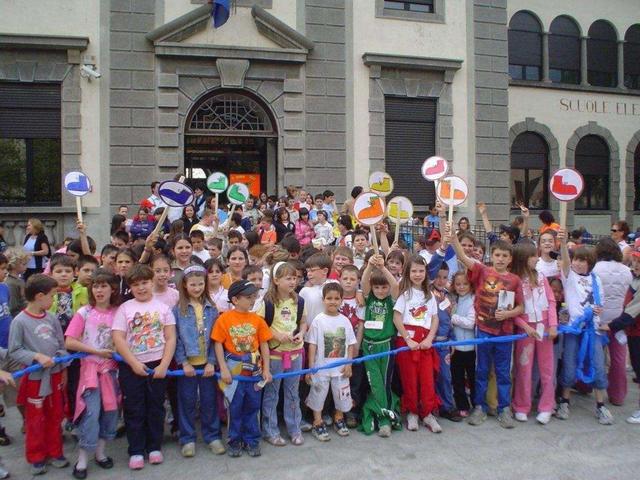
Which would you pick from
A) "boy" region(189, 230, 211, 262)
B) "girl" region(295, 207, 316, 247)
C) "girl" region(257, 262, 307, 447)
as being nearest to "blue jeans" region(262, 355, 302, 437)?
"girl" region(257, 262, 307, 447)

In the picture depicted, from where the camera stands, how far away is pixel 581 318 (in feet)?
19.5

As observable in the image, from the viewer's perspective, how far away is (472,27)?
51.0 feet

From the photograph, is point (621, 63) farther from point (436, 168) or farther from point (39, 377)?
point (39, 377)

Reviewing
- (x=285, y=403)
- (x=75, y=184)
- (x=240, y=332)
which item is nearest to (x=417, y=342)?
(x=285, y=403)

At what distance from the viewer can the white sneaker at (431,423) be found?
536 centimetres

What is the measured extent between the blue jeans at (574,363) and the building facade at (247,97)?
9.10 meters

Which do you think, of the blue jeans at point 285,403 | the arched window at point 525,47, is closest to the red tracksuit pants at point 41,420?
the blue jeans at point 285,403

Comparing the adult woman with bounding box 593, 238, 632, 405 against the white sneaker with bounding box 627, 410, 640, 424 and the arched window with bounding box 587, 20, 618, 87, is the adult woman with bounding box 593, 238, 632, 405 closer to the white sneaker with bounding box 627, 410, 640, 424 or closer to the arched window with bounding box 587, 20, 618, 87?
the white sneaker with bounding box 627, 410, 640, 424

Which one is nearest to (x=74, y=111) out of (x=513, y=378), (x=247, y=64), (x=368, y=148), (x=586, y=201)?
(x=247, y=64)

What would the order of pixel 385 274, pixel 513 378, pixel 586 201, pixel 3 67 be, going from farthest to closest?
pixel 586 201 < pixel 3 67 < pixel 513 378 < pixel 385 274

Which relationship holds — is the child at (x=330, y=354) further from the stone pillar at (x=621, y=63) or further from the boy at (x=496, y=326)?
the stone pillar at (x=621, y=63)

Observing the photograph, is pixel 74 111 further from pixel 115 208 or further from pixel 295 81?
pixel 295 81

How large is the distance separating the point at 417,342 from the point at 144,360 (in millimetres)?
2479

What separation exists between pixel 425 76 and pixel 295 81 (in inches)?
139
